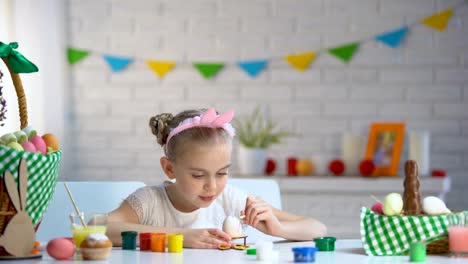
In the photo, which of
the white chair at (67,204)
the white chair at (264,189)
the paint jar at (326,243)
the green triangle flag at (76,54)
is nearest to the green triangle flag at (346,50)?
the green triangle flag at (76,54)

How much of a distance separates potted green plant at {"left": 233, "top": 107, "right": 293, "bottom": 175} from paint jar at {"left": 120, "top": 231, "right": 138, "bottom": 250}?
9.35 ft

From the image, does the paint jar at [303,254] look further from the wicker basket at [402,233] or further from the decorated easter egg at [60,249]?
the decorated easter egg at [60,249]

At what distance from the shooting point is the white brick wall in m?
5.22

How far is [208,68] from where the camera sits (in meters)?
5.34

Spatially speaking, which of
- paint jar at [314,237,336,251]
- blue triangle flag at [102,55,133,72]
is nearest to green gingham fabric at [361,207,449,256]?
paint jar at [314,237,336,251]

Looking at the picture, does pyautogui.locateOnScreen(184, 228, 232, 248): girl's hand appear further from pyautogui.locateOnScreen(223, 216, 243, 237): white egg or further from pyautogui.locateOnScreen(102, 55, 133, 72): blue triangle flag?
pyautogui.locateOnScreen(102, 55, 133, 72): blue triangle flag

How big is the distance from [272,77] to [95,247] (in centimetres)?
339

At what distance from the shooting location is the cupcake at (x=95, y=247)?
79.8 inches

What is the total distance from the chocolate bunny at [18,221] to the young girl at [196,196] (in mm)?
365

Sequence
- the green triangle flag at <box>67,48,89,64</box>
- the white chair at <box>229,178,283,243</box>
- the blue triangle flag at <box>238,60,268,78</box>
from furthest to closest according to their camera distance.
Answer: the green triangle flag at <box>67,48,89,64</box>
the blue triangle flag at <box>238,60,268,78</box>
the white chair at <box>229,178,283,243</box>

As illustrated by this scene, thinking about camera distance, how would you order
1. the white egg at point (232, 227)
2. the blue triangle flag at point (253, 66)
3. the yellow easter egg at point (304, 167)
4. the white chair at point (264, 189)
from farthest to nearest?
the blue triangle flag at point (253, 66), the yellow easter egg at point (304, 167), the white chair at point (264, 189), the white egg at point (232, 227)

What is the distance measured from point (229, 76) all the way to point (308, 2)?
0.63 meters

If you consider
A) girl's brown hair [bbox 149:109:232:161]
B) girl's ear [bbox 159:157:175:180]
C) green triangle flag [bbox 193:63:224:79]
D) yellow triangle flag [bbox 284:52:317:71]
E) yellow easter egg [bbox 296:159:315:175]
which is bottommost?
yellow easter egg [bbox 296:159:315:175]

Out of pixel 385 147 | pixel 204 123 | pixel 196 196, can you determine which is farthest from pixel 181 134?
pixel 385 147
